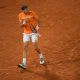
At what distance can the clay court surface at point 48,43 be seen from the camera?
1077cm

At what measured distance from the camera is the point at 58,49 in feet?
40.5

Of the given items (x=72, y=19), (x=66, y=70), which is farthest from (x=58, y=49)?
(x=72, y=19)

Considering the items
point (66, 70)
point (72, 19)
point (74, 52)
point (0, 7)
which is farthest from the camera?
point (0, 7)

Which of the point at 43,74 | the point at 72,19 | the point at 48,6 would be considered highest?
the point at 48,6

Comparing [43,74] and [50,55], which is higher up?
[50,55]

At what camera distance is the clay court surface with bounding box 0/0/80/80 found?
10.8 m

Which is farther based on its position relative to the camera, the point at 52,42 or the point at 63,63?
the point at 52,42

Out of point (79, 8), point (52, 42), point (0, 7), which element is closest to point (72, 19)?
point (79, 8)

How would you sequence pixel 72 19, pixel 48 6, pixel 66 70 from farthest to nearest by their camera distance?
pixel 48 6 → pixel 72 19 → pixel 66 70

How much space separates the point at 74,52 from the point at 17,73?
9.04 feet

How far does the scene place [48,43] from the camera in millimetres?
13164

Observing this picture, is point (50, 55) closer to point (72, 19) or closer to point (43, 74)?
point (43, 74)

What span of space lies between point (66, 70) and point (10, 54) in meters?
3.27

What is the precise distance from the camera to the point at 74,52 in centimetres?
1188
